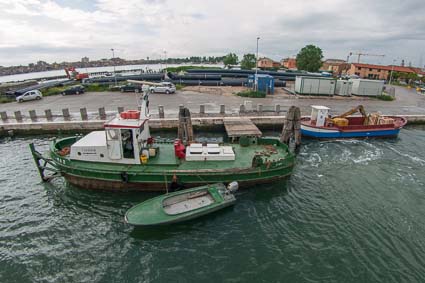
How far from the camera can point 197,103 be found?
3212 centimetres

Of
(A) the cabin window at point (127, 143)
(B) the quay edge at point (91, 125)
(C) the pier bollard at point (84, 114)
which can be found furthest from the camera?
(C) the pier bollard at point (84, 114)

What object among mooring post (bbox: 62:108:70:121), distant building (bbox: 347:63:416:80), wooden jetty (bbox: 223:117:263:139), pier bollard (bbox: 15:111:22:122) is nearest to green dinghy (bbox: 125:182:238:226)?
wooden jetty (bbox: 223:117:263:139)

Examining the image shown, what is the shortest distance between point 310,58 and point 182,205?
69643 millimetres

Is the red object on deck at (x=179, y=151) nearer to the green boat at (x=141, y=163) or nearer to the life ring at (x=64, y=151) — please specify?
the green boat at (x=141, y=163)

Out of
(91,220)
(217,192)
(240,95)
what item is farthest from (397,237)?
(240,95)

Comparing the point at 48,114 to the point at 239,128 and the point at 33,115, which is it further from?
the point at 239,128

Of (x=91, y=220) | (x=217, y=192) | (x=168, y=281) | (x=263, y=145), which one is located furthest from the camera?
(x=263, y=145)

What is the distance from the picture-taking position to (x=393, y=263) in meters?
8.82

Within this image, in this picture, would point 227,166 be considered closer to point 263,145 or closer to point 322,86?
point 263,145

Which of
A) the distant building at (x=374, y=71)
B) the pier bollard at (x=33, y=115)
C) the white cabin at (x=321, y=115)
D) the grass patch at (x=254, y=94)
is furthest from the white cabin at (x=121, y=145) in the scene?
the distant building at (x=374, y=71)

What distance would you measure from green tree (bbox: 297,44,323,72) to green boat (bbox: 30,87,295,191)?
64152mm

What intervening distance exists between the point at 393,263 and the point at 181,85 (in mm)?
44529

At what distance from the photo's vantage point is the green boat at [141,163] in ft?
40.9

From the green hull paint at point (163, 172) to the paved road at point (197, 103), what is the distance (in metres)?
15.0
